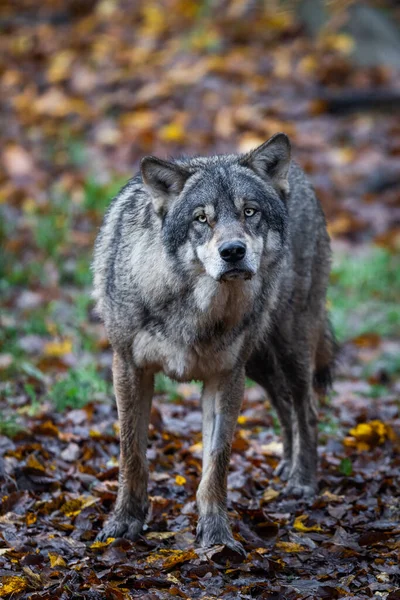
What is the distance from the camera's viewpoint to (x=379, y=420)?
7266 mm

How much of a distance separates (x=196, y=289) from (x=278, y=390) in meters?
2.02

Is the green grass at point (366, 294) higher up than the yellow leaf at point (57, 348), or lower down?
higher up

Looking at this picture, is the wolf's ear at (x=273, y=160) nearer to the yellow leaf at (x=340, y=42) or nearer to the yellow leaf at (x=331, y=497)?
the yellow leaf at (x=331, y=497)

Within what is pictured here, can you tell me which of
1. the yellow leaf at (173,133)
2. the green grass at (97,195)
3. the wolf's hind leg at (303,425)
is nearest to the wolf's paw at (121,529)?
the wolf's hind leg at (303,425)

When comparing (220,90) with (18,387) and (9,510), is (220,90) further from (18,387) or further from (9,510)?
(9,510)

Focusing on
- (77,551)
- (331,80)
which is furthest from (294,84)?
(77,551)

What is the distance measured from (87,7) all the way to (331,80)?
17.0ft

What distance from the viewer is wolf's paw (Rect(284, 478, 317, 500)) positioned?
5906mm

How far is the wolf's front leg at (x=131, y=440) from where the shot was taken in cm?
514

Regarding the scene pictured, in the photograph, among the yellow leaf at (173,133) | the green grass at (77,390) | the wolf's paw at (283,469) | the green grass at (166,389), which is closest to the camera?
the wolf's paw at (283,469)

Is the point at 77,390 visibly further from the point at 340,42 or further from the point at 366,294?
the point at 340,42

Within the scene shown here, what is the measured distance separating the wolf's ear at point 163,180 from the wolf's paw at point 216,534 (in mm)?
1773

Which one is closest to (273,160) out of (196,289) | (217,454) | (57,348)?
(196,289)

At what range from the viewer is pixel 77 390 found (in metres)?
7.11
